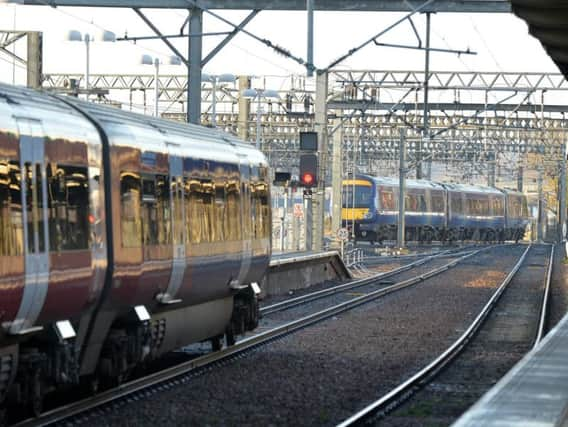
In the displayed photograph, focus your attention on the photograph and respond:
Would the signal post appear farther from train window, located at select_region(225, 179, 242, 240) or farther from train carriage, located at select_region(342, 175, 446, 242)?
train carriage, located at select_region(342, 175, 446, 242)

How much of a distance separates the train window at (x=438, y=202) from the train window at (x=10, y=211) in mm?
65234

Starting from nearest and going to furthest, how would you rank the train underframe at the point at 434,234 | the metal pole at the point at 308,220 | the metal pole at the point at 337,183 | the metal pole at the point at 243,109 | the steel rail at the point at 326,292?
the steel rail at the point at 326,292, the metal pole at the point at 308,220, the metal pole at the point at 243,109, the metal pole at the point at 337,183, the train underframe at the point at 434,234

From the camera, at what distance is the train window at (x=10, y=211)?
35.6 ft

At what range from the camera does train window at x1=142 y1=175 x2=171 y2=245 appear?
14.5 m

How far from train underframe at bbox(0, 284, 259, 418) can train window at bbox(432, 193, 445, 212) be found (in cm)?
5662

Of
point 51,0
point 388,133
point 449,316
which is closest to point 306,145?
point 449,316

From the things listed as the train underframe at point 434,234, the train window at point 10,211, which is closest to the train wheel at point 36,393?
the train window at point 10,211

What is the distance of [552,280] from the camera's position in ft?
139

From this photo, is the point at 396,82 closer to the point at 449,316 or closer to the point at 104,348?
the point at 449,316

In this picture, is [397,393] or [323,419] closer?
[323,419]

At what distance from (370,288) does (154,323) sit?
21711 millimetres

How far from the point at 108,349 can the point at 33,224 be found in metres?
2.87

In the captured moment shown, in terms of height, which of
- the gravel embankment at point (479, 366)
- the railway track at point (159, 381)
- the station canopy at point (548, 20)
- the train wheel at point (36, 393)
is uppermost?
the station canopy at point (548, 20)

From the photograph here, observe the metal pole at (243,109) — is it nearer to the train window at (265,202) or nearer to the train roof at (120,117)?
the train window at (265,202)
